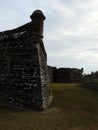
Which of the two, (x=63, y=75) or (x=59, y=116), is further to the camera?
(x=63, y=75)

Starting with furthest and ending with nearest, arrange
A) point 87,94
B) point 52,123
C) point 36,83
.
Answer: point 87,94 → point 36,83 → point 52,123

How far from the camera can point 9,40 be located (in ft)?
44.3

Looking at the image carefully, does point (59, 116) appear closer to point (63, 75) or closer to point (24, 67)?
point (24, 67)

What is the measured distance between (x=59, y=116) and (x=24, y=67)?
11.8ft

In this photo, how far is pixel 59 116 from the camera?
409 inches

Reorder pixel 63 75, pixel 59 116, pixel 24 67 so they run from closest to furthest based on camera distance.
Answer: pixel 59 116 → pixel 24 67 → pixel 63 75

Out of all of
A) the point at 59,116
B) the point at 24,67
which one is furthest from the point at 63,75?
the point at 59,116

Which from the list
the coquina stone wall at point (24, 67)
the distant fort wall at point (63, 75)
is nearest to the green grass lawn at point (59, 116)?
the coquina stone wall at point (24, 67)

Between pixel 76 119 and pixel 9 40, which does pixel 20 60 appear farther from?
pixel 76 119

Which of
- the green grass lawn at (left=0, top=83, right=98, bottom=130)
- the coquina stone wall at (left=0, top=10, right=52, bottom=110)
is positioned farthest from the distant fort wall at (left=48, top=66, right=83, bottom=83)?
the coquina stone wall at (left=0, top=10, right=52, bottom=110)

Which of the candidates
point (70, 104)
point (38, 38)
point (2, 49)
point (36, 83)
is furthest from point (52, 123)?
point (2, 49)

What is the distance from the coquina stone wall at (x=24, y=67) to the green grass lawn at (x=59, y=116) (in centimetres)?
82

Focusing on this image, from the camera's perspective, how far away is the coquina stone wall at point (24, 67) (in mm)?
11750

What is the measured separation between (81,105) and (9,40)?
570 centimetres
